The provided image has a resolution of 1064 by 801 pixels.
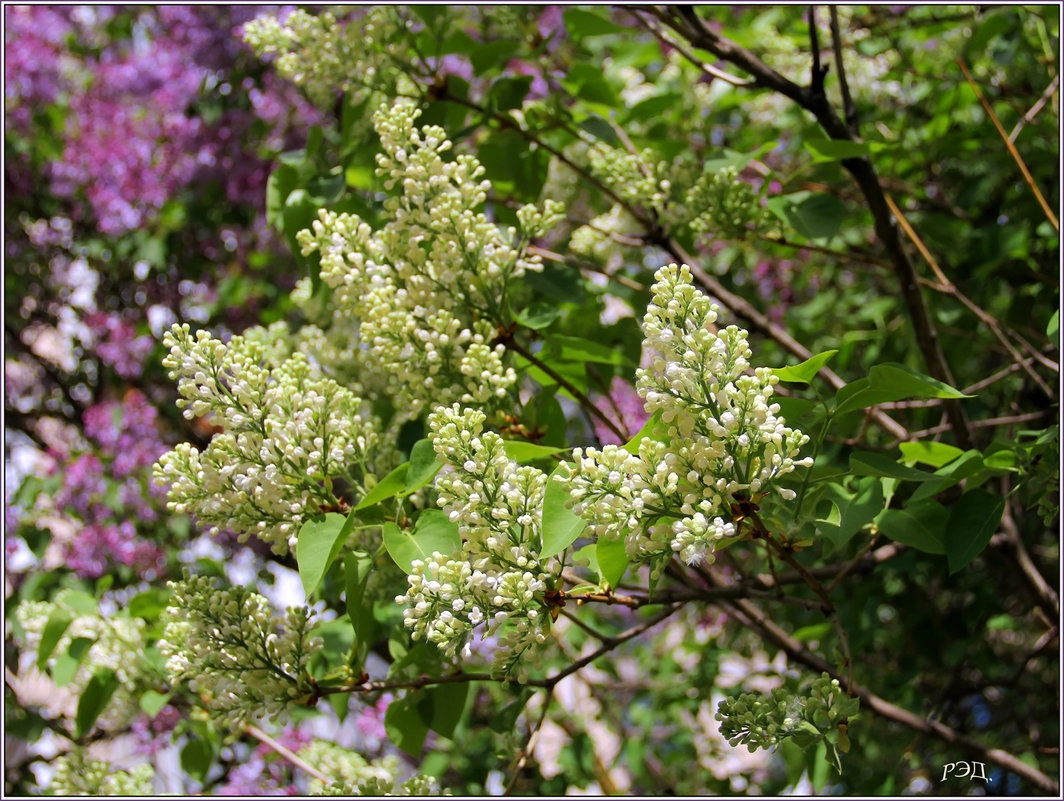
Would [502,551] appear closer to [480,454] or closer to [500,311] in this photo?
[480,454]

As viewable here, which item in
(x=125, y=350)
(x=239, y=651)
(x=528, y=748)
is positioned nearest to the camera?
(x=239, y=651)

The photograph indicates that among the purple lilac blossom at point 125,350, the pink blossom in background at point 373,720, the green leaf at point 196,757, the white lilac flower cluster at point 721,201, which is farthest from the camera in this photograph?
the purple lilac blossom at point 125,350

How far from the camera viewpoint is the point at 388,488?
906 millimetres

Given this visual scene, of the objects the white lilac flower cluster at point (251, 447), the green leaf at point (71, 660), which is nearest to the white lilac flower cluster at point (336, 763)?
the green leaf at point (71, 660)

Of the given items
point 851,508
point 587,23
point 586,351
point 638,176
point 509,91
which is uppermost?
point 587,23

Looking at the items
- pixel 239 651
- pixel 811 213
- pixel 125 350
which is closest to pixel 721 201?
pixel 811 213

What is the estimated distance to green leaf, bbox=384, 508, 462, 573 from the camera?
2.87 ft

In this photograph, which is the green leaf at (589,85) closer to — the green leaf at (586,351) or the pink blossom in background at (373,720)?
the green leaf at (586,351)

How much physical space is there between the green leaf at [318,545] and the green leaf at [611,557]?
0.74 feet

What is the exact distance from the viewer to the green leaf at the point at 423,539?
87 cm

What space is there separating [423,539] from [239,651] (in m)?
0.24

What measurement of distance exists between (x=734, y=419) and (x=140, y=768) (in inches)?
51.3

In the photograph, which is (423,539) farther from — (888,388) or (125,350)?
(125,350)

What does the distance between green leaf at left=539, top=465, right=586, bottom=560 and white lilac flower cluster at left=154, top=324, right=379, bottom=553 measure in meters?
0.25
